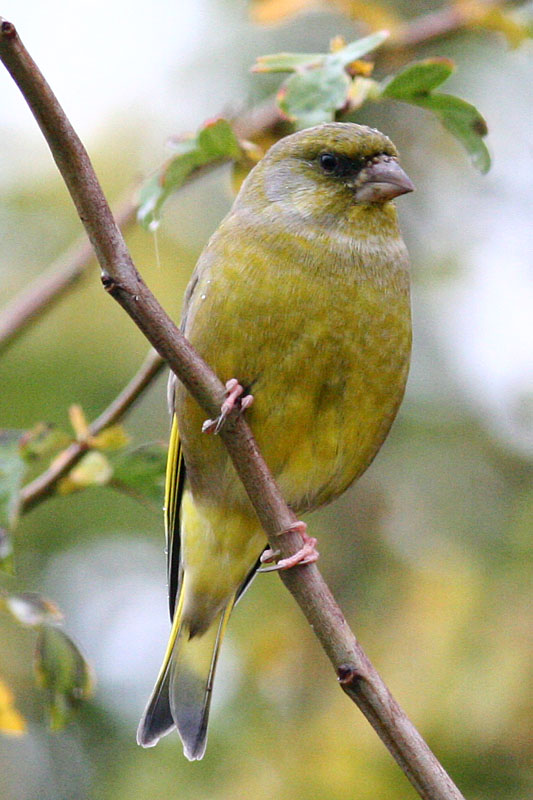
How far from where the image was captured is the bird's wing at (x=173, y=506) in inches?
126

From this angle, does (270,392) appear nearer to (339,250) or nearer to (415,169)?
(339,250)

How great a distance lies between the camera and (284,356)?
285 centimetres

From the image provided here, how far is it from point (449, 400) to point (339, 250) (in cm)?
235

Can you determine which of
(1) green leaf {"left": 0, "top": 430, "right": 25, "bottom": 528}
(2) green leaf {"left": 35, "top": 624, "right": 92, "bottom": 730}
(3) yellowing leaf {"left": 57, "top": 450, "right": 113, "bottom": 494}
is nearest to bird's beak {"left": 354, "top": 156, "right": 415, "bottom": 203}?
(3) yellowing leaf {"left": 57, "top": 450, "right": 113, "bottom": 494}

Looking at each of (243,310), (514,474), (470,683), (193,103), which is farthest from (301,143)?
(193,103)

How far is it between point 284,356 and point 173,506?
708mm

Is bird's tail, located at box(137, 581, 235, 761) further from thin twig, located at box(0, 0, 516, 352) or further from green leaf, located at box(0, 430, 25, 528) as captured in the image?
thin twig, located at box(0, 0, 516, 352)

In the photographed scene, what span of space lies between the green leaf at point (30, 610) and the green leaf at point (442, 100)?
58.4 inches

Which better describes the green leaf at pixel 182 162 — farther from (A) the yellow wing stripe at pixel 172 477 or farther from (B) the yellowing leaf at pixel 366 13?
(B) the yellowing leaf at pixel 366 13

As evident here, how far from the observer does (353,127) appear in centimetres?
321

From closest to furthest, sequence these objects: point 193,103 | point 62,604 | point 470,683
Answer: point 470,683 < point 62,604 < point 193,103

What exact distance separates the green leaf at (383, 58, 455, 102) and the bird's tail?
1637 millimetres

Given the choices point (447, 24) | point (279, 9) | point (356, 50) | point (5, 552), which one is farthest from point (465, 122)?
point (5, 552)

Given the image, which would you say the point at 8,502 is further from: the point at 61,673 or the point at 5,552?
the point at 61,673
